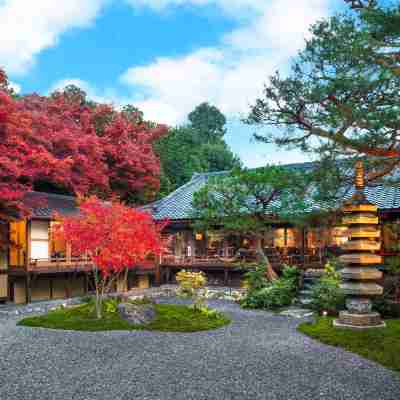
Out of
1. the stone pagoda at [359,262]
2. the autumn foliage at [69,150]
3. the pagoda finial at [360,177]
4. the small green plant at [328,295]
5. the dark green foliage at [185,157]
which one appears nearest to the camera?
the pagoda finial at [360,177]

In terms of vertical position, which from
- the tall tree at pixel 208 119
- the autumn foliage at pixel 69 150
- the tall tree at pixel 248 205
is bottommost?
the tall tree at pixel 248 205

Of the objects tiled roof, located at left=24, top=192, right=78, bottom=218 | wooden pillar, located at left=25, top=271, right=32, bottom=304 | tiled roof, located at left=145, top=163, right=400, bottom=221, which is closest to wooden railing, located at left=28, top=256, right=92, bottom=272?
wooden pillar, located at left=25, top=271, right=32, bottom=304

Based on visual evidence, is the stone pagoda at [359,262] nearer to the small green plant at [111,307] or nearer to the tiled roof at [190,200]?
the small green plant at [111,307]

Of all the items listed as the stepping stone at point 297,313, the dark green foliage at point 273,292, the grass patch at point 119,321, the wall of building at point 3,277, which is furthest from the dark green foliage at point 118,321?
the wall of building at point 3,277

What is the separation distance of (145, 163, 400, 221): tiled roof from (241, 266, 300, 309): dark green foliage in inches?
158

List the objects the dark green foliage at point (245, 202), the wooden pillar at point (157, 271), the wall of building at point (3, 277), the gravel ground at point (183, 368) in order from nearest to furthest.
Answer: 1. the gravel ground at point (183, 368)
2. the dark green foliage at point (245, 202)
3. the wall of building at point (3, 277)
4. the wooden pillar at point (157, 271)

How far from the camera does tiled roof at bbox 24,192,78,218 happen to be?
18422mm

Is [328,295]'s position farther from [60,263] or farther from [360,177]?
[60,263]

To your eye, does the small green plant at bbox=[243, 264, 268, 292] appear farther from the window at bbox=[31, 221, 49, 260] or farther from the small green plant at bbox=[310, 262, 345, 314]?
the window at bbox=[31, 221, 49, 260]

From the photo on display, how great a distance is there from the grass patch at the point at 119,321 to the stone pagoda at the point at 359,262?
3599mm

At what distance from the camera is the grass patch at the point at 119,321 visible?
40.7 ft

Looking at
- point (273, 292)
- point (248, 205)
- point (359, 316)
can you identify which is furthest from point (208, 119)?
point (359, 316)

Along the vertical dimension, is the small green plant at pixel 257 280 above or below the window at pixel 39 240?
below

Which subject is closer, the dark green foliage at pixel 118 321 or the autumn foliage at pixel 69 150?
the dark green foliage at pixel 118 321
